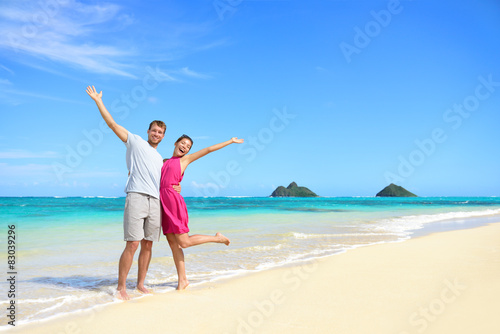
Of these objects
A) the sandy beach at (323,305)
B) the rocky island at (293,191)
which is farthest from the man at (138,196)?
the rocky island at (293,191)

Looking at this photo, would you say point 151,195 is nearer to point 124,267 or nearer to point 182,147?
point 182,147

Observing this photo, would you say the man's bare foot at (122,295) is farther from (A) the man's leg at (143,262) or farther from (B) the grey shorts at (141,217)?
(B) the grey shorts at (141,217)

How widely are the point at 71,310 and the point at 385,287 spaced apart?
11.5 feet

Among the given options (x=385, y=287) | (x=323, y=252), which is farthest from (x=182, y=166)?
(x=323, y=252)

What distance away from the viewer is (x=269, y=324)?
10.3ft

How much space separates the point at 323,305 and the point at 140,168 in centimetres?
250

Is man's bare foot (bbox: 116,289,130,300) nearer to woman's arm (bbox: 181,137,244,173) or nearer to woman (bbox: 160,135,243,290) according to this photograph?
woman (bbox: 160,135,243,290)

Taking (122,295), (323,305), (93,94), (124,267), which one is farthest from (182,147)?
(323,305)

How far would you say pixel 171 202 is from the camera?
14.0 feet

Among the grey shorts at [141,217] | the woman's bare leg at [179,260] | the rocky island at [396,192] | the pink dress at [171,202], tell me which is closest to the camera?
the grey shorts at [141,217]

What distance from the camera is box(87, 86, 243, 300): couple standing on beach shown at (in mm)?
4051

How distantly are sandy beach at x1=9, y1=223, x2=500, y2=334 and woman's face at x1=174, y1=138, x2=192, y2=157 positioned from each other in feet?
5.53

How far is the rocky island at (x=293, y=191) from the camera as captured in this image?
436ft

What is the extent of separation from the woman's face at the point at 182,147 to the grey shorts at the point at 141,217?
640 mm
